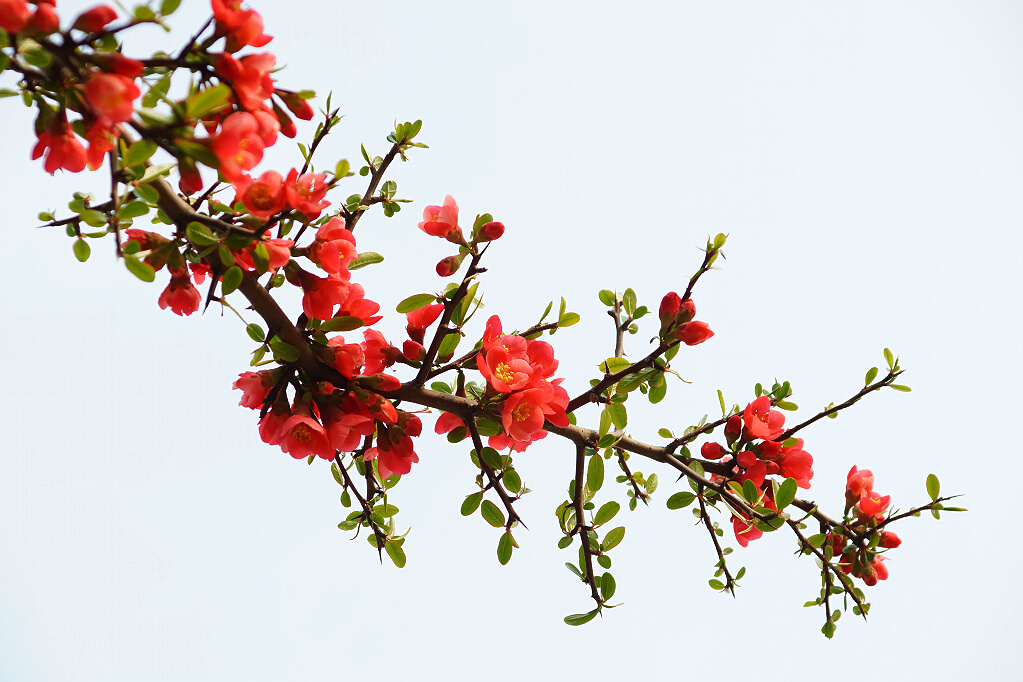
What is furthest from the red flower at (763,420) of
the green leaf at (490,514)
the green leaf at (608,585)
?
the green leaf at (490,514)

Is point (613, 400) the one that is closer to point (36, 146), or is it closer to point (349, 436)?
point (349, 436)

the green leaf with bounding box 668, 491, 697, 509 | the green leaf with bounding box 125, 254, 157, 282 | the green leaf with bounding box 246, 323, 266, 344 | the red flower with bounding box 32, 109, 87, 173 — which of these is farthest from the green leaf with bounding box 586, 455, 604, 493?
the red flower with bounding box 32, 109, 87, 173

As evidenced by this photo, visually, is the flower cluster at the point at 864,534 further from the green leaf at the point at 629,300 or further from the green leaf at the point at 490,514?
the green leaf at the point at 490,514

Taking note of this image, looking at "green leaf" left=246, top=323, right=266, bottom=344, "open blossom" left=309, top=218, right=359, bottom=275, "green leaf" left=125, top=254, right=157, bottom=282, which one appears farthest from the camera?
"green leaf" left=246, top=323, right=266, bottom=344

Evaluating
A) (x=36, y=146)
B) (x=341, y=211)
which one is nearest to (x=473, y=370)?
(x=341, y=211)

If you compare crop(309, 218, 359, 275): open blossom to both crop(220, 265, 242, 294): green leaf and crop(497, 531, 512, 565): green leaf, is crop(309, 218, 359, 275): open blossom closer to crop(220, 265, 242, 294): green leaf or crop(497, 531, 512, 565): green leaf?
crop(220, 265, 242, 294): green leaf

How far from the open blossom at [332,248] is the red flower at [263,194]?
0.07 meters

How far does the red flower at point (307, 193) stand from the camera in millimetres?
762

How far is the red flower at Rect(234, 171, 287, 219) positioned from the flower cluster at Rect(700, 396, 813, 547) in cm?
79

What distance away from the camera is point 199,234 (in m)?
0.74

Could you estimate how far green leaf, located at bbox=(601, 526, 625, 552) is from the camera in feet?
3.34

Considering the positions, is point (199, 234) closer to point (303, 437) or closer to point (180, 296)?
point (180, 296)

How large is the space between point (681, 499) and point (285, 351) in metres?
0.66

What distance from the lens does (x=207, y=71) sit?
71 centimetres
